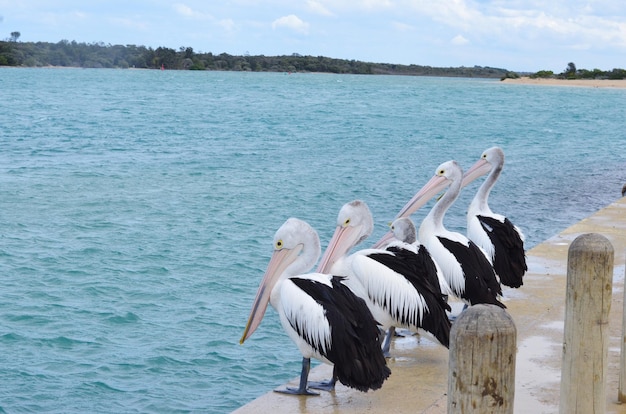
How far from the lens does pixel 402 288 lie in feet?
14.8

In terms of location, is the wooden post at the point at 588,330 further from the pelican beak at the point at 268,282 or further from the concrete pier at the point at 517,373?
the pelican beak at the point at 268,282

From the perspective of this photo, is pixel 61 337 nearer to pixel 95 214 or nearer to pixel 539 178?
pixel 95 214

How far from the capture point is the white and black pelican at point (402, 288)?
4477mm

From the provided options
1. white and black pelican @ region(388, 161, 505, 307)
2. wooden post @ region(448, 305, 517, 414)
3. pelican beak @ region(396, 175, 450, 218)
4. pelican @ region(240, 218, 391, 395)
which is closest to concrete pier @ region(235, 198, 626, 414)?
pelican @ region(240, 218, 391, 395)

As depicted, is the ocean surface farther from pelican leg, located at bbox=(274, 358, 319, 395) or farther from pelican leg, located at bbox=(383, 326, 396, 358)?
pelican leg, located at bbox=(274, 358, 319, 395)

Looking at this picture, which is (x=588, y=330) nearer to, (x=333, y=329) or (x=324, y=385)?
(x=333, y=329)

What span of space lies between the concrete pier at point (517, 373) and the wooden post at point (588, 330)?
0.24 m

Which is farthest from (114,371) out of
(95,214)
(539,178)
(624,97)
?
(624,97)

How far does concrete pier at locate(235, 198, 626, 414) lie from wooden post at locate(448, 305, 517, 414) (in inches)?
60.1

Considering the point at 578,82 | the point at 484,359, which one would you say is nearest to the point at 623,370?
the point at 484,359

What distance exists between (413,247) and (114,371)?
118 inches

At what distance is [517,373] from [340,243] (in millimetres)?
1214

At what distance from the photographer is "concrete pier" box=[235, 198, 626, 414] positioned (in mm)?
4219

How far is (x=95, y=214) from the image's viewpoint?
13250 millimetres
